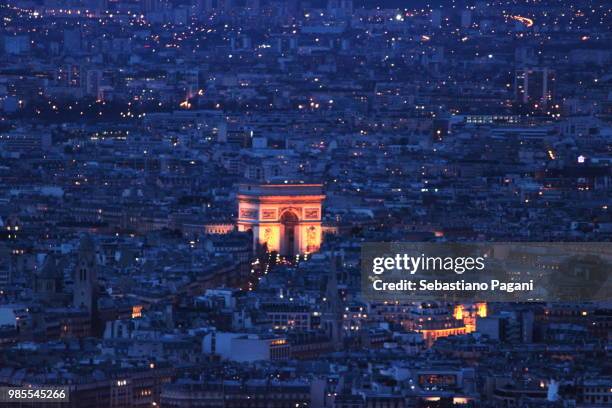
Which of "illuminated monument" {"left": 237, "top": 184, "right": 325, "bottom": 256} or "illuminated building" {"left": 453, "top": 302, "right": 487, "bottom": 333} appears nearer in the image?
"illuminated building" {"left": 453, "top": 302, "right": 487, "bottom": 333}

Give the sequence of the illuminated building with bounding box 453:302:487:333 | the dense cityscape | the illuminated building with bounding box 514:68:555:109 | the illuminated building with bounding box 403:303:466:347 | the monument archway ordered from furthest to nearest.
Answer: the illuminated building with bounding box 514:68:555:109 → the monument archway → the illuminated building with bounding box 453:302:487:333 → the illuminated building with bounding box 403:303:466:347 → the dense cityscape

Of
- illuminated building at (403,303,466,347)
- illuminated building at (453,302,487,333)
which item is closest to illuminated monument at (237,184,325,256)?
illuminated building at (453,302,487,333)

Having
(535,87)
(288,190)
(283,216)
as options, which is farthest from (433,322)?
(535,87)

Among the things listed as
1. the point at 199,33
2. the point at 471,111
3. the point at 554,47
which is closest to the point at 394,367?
the point at 471,111

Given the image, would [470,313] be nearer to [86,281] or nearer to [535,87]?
[86,281]

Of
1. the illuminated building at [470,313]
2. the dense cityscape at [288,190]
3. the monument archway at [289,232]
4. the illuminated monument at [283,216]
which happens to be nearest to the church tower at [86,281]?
the dense cityscape at [288,190]

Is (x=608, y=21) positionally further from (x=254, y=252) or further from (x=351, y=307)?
(x=351, y=307)

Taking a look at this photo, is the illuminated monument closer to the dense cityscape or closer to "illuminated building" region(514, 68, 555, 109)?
the dense cityscape
